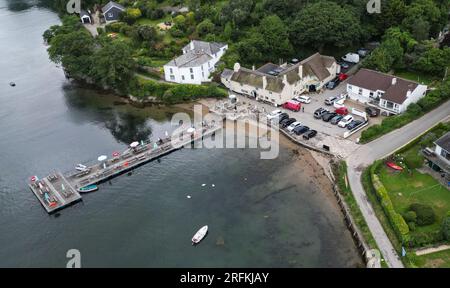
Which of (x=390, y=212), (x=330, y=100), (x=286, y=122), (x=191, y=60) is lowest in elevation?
(x=390, y=212)

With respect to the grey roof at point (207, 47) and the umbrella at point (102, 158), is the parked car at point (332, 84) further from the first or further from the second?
the umbrella at point (102, 158)

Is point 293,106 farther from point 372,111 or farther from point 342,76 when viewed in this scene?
point 342,76

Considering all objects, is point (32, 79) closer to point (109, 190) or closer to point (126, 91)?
point (126, 91)

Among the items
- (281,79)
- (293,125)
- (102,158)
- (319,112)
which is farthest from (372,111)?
(102,158)

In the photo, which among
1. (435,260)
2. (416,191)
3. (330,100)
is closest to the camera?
(435,260)

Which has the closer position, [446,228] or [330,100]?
[446,228]

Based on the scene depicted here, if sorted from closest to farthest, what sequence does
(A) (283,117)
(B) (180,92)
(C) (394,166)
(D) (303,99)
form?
1. (C) (394,166)
2. (A) (283,117)
3. (D) (303,99)
4. (B) (180,92)

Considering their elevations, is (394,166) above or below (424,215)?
below
